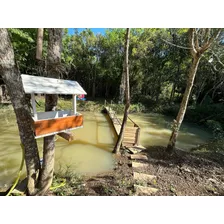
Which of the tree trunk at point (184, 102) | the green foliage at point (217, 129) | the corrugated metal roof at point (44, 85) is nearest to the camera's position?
the corrugated metal roof at point (44, 85)

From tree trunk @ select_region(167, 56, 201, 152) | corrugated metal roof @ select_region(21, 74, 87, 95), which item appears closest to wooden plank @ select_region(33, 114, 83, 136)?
corrugated metal roof @ select_region(21, 74, 87, 95)

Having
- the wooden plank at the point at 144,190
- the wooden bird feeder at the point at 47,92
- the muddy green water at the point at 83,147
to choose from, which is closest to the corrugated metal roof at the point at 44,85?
the wooden bird feeder at the point at 47,92

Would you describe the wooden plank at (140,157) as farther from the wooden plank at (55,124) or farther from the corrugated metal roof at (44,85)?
the corrugated metal roof at (44,85)

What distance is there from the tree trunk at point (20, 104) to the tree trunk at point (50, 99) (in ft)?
0.48

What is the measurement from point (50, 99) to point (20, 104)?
1.50 feet

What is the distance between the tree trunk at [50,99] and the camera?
7.27ft

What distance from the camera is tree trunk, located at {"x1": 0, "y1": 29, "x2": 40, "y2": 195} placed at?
6.08ft

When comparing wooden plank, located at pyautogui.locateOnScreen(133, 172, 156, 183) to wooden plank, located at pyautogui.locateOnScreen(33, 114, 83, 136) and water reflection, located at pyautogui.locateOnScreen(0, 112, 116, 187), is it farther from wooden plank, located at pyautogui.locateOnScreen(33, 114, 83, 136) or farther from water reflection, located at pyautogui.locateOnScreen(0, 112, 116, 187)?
wooden plank, located at pyautogui.locateOnScreen(33, 114, 83, 136)

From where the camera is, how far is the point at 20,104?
6.96 ft

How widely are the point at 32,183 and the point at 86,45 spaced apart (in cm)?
1630

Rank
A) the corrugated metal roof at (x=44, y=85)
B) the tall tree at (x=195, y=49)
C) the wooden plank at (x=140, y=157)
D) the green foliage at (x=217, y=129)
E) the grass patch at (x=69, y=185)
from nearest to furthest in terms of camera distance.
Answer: the corrugated metal roof at (x=44, y=85), the grass patch at (x=69, y=185), the tall tree at (x=195, y=49), the wooden plank at (x=140, y=157), the green foliage at (x=217, y=129)

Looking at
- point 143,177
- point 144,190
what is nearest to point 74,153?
point 143,177

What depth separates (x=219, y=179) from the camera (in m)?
3.52
